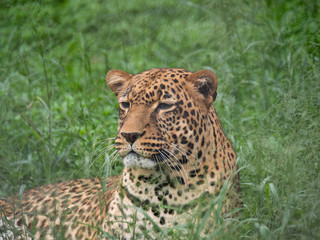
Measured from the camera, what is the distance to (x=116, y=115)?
7062 mm


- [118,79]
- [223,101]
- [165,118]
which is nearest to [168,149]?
[165,118]

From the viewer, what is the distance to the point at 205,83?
452 centimetres

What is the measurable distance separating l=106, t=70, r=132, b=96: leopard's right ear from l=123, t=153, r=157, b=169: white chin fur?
0.81 m

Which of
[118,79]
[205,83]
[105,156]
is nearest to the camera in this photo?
[205,83]

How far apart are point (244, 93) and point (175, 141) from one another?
3.17 meters

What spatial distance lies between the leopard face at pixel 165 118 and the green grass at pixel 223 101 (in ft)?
1.72

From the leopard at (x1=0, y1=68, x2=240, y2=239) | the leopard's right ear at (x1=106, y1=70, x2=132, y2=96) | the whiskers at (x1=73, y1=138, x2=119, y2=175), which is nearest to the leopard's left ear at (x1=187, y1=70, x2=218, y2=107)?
the leopard at (x1=0, y1=68, x2=240, y2=239)

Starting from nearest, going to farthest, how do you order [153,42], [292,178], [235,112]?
[292,178]
[235,112]
[153,42]

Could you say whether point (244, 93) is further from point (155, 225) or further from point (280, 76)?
point (155, 225)

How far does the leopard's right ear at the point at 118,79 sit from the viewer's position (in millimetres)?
4922

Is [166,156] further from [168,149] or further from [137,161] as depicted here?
[137,161]

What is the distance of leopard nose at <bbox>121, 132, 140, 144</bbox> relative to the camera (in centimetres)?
427

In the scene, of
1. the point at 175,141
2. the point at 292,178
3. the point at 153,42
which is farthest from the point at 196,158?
the point at 153,42

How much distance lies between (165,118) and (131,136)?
1.07 feet
